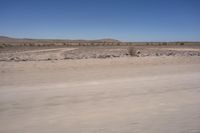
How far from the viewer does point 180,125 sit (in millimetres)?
5191

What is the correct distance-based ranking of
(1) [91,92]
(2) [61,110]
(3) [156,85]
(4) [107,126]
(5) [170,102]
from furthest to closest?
(3) [156,85] → (1) [91,92] → (5) [170,102] → (2) [61,110] → (4) [107,126]

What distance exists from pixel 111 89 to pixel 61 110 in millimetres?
2686

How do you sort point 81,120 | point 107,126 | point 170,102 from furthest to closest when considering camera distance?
point 170,102 → point 81,120 → point 107,126

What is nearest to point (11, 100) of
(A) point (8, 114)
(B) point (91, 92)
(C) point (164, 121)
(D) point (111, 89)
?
(A) point (8, 114)

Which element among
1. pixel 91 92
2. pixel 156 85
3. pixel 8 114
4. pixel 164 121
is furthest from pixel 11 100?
pixel 156 85

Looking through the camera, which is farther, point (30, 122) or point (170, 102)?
point (170, 102)

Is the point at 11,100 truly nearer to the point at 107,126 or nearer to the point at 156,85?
the point at 107,126

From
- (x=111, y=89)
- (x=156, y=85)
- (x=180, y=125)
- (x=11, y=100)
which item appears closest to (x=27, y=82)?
(x=11, y=100)

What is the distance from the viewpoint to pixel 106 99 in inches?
281

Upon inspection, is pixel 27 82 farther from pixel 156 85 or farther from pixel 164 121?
pixel 164 121

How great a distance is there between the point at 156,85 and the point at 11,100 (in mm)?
4969

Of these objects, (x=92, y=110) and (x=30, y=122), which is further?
(x=92, y=110)

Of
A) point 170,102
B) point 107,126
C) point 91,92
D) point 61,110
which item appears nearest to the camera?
point 107,126

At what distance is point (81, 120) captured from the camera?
5477mm
